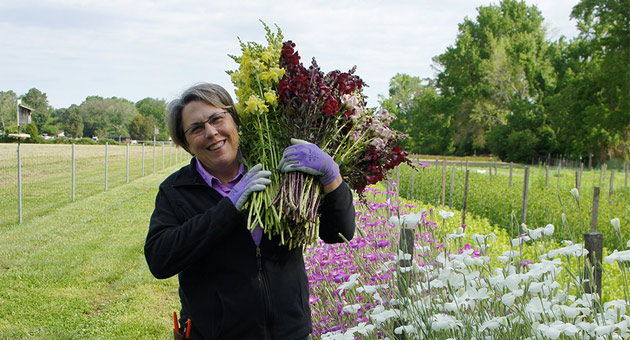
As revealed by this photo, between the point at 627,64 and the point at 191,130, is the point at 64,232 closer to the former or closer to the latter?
the point at 191,130

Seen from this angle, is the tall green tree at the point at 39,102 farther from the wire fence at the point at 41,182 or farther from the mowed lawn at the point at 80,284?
the mowed lawn at the point at 80,284

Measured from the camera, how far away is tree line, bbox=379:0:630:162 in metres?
29.6

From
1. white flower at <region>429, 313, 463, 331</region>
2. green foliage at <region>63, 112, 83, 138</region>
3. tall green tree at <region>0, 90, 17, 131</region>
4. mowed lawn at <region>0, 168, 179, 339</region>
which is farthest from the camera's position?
green foliage at <region>63, 112, 83, 138</region>

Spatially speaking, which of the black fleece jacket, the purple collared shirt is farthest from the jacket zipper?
the purple collared shirt

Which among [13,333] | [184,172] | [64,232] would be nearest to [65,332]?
[13,333]

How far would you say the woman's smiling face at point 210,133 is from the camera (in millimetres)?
1763

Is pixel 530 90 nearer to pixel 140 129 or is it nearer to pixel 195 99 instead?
pixel 195 99

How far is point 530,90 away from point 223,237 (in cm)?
4299

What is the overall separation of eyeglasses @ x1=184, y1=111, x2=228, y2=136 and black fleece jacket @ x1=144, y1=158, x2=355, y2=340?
0.16m

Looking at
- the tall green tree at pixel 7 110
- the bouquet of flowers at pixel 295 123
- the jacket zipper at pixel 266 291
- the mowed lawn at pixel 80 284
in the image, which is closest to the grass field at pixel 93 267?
the mowed lawn at pixel 80 284

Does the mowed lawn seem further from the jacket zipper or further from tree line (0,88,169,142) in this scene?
tree line (0,88,169,142)

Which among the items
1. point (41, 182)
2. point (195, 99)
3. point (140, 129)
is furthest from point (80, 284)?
point (140, 129)

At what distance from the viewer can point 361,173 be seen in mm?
2115

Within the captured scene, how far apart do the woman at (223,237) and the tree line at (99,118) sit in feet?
298
